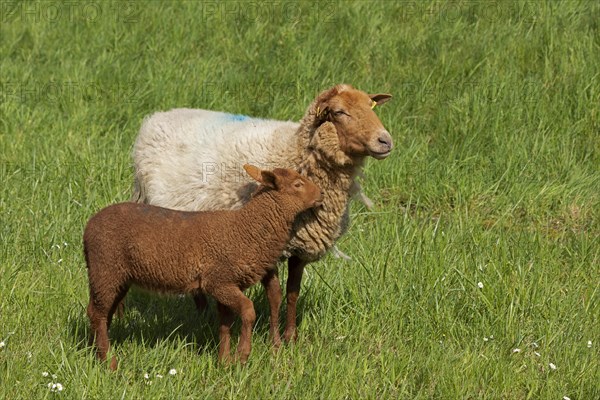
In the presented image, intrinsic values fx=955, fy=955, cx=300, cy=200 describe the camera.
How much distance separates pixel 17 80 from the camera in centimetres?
864

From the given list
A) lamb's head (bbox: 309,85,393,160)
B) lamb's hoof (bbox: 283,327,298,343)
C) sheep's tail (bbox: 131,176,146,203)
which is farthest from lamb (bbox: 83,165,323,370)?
sheep's tail (bbox: 131,176,146,203)

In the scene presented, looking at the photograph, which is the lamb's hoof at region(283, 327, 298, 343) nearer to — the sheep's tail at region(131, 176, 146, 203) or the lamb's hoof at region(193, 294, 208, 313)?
the lamb's hoof at region(193, 294, 208, 313)

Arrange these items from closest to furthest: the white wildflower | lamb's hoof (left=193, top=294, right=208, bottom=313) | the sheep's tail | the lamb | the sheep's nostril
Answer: the white wildflower, the lamb, the sheep's nostril, lamb's hoof (left=193, top=294, right=208, bottom=313), the sheep's tail

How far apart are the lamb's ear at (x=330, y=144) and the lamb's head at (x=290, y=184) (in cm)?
32

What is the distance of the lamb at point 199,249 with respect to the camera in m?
4.52

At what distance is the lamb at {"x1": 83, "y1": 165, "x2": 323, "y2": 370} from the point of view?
4516 mm

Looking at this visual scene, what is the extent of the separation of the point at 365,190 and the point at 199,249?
283 centimetres

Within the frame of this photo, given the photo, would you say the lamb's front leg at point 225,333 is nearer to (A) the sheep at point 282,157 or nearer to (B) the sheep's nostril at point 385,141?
(A) the sheep at point 282,157

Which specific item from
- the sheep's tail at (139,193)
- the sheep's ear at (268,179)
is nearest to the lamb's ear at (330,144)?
the sheep's ear at (268,179)

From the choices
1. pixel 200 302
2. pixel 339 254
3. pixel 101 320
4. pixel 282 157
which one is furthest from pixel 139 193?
pixel 101 320

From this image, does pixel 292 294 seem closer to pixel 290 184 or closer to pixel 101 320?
pixel 290 184

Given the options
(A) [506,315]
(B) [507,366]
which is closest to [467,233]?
(A) [506,315]

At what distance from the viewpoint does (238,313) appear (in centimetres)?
456

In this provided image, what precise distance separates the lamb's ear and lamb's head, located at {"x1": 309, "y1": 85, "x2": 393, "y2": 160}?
0.02 metres
